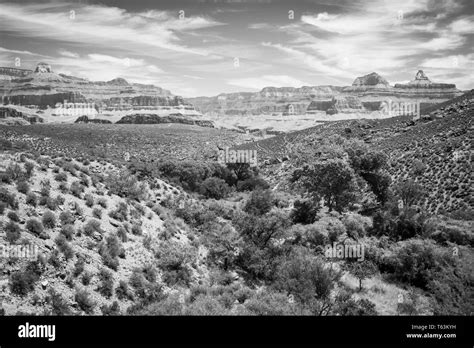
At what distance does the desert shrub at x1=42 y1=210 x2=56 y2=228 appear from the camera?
14.0 m

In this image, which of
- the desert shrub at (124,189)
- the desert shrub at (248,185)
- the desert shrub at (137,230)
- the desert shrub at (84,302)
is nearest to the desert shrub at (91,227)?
the desert shrub at (137,230)

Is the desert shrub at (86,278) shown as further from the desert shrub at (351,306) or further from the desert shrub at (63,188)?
the desert shrub at (351,306)

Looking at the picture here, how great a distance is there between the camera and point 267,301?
47.3ft

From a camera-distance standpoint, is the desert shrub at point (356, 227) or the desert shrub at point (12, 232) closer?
the desert shrub at point (12, 232)

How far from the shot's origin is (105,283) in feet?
42.5

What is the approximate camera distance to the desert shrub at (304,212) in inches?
1233

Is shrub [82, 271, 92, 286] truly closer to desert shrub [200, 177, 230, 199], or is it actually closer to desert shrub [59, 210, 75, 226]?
desert shrub [59, 210, 75, 226]

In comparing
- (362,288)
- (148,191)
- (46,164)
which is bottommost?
(362,288)

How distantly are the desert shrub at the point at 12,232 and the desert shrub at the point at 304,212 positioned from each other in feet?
76.9

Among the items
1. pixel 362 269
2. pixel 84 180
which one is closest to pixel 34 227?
pixel 84 180
